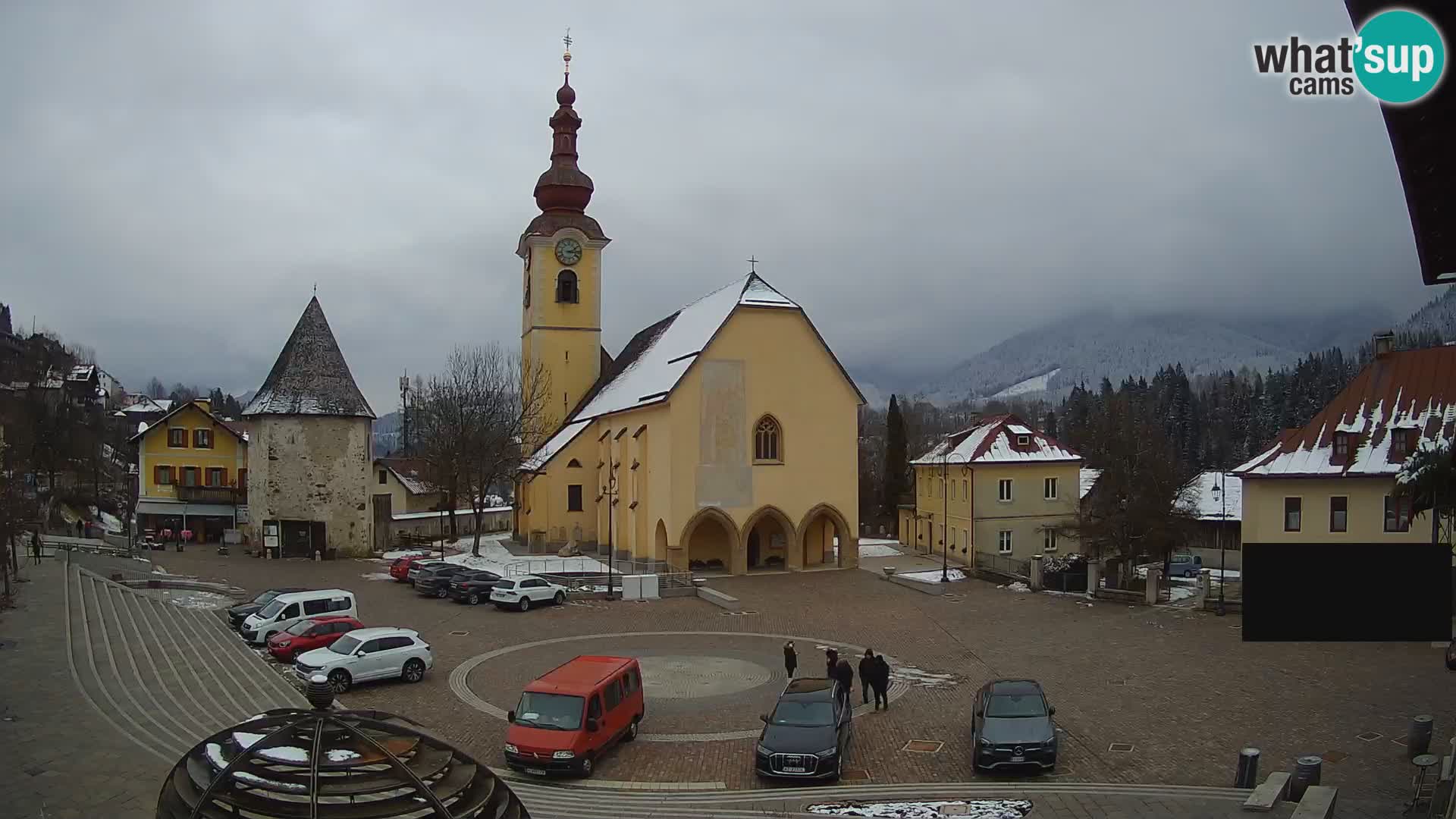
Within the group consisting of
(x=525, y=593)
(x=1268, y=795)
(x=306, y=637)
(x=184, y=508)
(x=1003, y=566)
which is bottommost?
(x=1003, y=566)

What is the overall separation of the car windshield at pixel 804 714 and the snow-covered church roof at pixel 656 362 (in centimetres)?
2493

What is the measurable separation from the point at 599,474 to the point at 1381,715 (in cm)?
3684

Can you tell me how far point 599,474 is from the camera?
49.8 meters

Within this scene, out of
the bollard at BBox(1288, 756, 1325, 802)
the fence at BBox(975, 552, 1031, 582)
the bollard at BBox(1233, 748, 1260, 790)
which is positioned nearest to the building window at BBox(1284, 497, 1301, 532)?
the fence at BBox(975, 552, 1031, 582)

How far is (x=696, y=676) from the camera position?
Result: 22078mm

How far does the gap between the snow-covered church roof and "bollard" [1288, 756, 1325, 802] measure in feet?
95.8

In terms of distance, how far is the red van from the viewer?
14961mm

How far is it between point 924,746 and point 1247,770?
486 centimetres

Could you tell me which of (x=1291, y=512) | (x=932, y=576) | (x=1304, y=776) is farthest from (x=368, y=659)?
(x=1291, y=512)

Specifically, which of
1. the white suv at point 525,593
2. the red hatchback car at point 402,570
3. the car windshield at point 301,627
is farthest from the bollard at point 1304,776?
the red hatchback car at point 402,570

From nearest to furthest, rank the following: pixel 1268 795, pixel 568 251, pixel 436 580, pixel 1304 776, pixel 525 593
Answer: pixel 1268 795 → pixel 1304 776 → pixel 525 593 → pixel 436 580 → pixel 568 251

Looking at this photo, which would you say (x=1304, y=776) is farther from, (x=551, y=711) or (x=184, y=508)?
(x=184, y=508)

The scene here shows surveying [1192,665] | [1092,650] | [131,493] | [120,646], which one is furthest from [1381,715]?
[131,493]

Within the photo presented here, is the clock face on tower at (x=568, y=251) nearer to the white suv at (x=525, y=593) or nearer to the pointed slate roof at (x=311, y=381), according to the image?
the pointed slate roof at (x=311, y=381)
